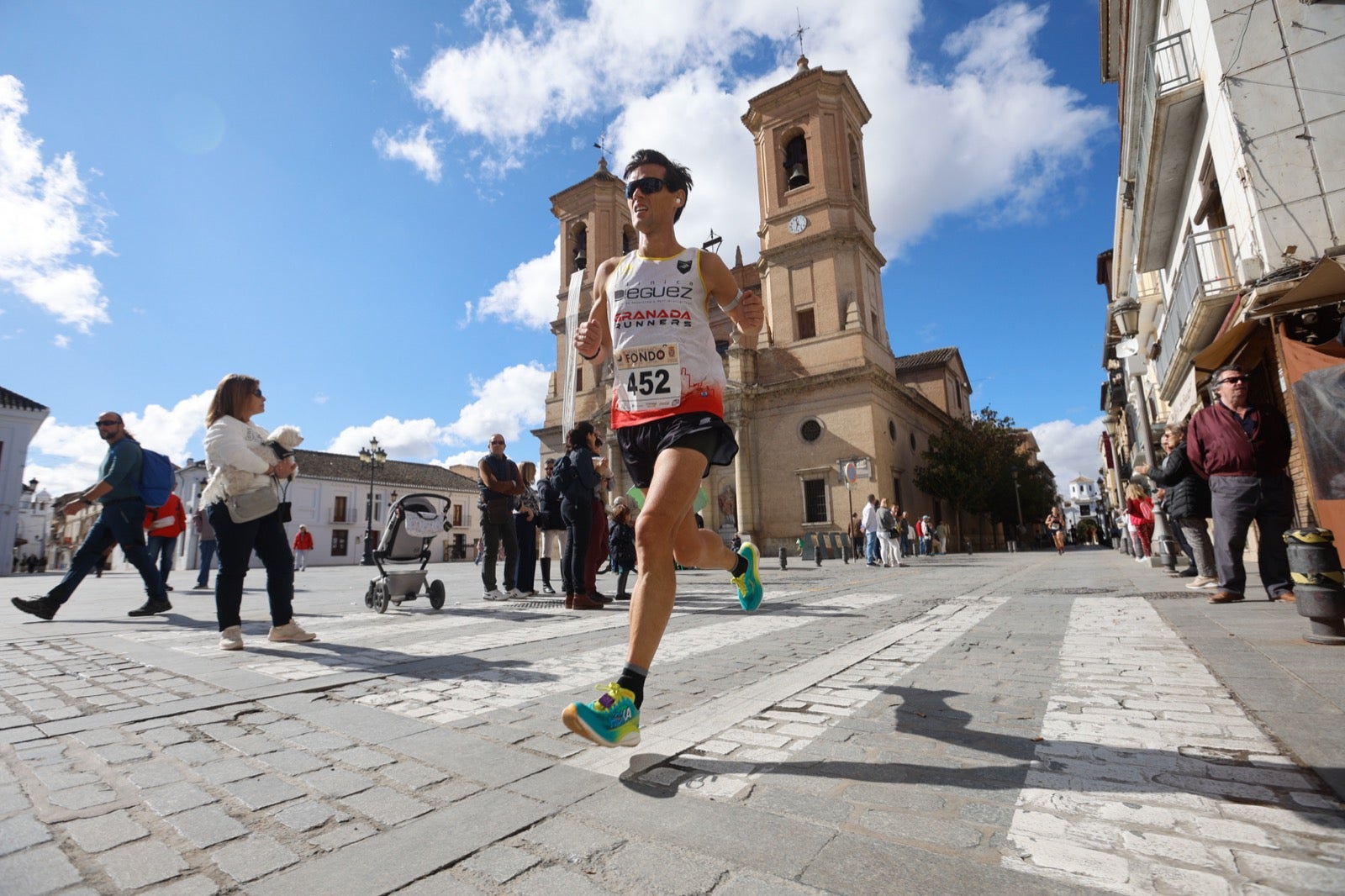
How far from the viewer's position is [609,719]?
75.6 inches

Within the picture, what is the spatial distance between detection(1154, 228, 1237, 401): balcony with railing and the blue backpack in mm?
13865

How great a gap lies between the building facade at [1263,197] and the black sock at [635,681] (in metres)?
8.33

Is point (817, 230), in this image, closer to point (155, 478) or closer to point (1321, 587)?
point (155, 478)

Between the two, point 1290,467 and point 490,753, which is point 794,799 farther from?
point 1290,467

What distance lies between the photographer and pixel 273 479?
467cm

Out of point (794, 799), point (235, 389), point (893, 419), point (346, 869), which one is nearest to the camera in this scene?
point (346, 869)

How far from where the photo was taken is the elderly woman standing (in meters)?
4.32

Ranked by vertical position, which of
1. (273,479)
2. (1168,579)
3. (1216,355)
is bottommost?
(1168,579)

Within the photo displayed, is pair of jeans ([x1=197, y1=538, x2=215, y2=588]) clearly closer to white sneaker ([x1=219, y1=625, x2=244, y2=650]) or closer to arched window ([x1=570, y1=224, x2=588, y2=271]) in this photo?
white sneaker ([x1=219, y1=625, x2=244, y2=650])

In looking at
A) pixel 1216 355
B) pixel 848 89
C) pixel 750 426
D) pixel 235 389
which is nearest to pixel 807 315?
pixel 750 426

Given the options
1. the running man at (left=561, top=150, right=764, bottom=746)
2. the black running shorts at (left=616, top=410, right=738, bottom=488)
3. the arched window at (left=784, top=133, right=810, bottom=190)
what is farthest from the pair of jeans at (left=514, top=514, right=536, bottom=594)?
the arched window at (left=784, top=133, right=810, bottom=190)

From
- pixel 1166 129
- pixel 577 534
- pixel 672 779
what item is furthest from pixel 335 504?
pixel 672 779

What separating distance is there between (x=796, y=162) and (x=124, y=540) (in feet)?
104

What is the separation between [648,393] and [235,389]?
3.75 metres
